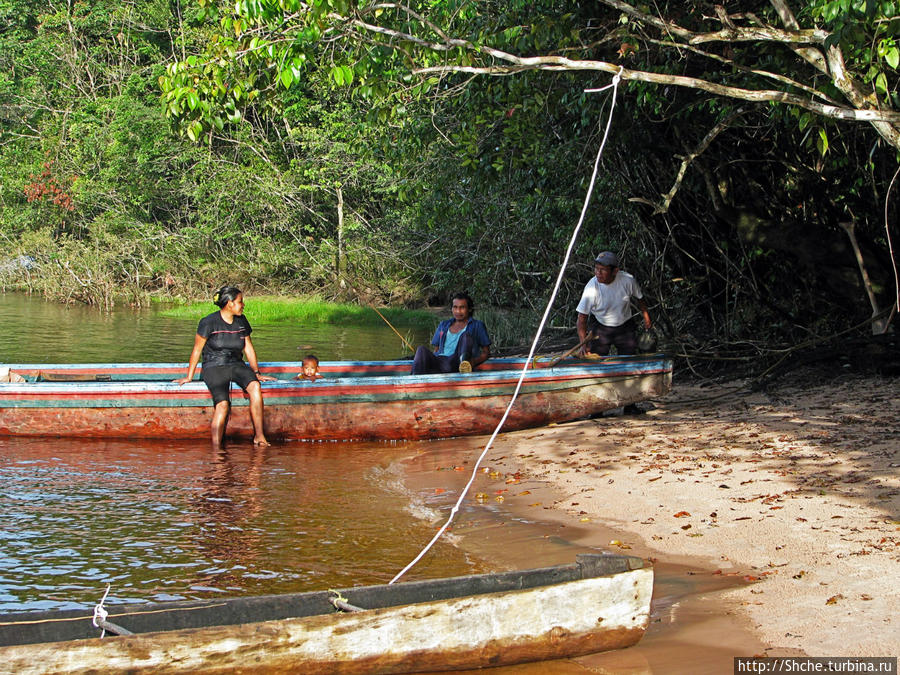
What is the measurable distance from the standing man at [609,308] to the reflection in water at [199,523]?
2283 millimetres

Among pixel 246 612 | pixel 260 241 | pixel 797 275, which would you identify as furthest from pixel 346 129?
pixel 246 612

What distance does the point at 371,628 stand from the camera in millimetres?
3803

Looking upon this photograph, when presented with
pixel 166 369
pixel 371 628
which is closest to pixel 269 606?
pixel 371 628

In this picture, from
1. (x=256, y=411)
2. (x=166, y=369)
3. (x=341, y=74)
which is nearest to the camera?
(x=341, y=74)

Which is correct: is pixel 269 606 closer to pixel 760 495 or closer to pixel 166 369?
pixel 760 495

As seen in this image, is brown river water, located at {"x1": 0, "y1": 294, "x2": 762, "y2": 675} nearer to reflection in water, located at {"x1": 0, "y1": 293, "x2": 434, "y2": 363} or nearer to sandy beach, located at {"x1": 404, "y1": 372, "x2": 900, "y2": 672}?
sandy beach, located at {"x1": 404, "y1": 372, "x2": 900, "y2": 672}

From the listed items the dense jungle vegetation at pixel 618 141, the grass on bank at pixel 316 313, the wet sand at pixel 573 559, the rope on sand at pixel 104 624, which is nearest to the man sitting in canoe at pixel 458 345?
the wet sand at pixel 573 559

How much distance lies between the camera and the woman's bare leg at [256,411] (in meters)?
9.05

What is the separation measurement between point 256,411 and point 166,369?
74.7 inches

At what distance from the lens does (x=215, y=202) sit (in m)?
26.8

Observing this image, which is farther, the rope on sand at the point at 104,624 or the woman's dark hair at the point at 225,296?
the woman's dark hair at the point at 225,296

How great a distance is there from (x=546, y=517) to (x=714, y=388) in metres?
4.56

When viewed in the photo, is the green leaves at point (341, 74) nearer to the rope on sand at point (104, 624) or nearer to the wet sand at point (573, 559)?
the wet sand at point (573, 559)

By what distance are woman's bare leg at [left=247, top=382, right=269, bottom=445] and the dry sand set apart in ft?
7.65
